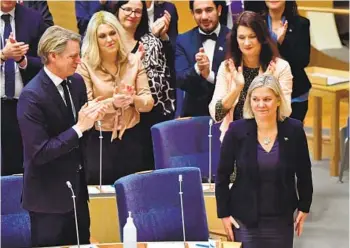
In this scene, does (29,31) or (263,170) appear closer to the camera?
(263,170)

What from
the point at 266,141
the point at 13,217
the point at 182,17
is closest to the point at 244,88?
the point at 266,141

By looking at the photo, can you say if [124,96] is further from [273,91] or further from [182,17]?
[182,17]

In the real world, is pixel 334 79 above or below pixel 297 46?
below

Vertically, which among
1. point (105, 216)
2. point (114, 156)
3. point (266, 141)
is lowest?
point (105, 216)

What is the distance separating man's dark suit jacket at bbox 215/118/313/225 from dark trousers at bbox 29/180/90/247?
1.94ft

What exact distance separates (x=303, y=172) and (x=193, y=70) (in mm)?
1219

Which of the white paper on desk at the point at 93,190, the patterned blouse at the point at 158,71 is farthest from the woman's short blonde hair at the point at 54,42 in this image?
the patterned blouse at the point at 158,71

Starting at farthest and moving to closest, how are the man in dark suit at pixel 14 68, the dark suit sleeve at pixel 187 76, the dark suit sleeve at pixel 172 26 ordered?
the dark suit sleeve at pixel 172 26 → the dark suit sleeve at pixel 187 76 → the man in dark suit at pixel 14 68

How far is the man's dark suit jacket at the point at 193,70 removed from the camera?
483 centimetres

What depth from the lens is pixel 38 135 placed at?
11.5 ft

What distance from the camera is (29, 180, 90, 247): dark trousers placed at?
3.63m

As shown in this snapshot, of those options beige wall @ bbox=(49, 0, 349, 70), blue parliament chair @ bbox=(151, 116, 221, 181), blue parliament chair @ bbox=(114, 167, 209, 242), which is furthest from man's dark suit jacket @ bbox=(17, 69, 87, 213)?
beige wall @ bbox=(49, 0, 349, 70)

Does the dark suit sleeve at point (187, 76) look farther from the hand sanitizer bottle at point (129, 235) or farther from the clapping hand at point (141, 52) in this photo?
the hand sanitizer bottle at point (129, 235)

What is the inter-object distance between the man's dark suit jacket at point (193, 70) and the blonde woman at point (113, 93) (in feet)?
0.93
